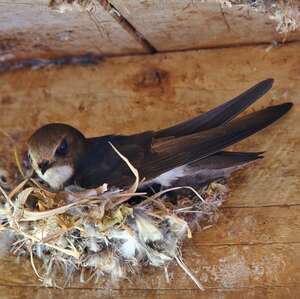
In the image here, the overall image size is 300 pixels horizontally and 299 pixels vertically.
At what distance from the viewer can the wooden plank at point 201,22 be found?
2.24 m

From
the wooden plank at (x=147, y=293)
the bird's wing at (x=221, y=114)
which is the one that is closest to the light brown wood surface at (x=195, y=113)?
the wooden plank at (x=147, y=293)

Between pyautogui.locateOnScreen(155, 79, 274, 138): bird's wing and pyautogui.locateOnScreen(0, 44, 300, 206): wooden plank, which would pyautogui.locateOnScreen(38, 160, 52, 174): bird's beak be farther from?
pyautogui.locateOnScreen(155, 79, 274, 138): bird's wing

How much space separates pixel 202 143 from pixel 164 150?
0.42 ft

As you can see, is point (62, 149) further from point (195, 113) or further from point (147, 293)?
point (147, 293)

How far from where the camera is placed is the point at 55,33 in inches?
98.7

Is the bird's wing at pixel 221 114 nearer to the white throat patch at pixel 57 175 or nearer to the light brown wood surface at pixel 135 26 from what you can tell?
the light brown wood surface at pixel 135 26

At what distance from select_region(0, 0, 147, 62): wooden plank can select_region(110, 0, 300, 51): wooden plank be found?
77mm

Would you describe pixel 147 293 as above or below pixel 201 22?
below

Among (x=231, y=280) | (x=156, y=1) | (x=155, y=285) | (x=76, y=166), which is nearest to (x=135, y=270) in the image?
(x=155, y=285)

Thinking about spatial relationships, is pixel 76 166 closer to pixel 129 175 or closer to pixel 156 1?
pixel 129 175

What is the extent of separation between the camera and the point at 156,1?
2.23 m

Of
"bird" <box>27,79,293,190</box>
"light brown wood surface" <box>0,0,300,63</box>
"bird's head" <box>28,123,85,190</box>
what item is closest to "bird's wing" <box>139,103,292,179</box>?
"bird" <box>27,79,293,190</box>

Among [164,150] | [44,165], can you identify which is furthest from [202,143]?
[44,165]

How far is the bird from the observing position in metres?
2.20
